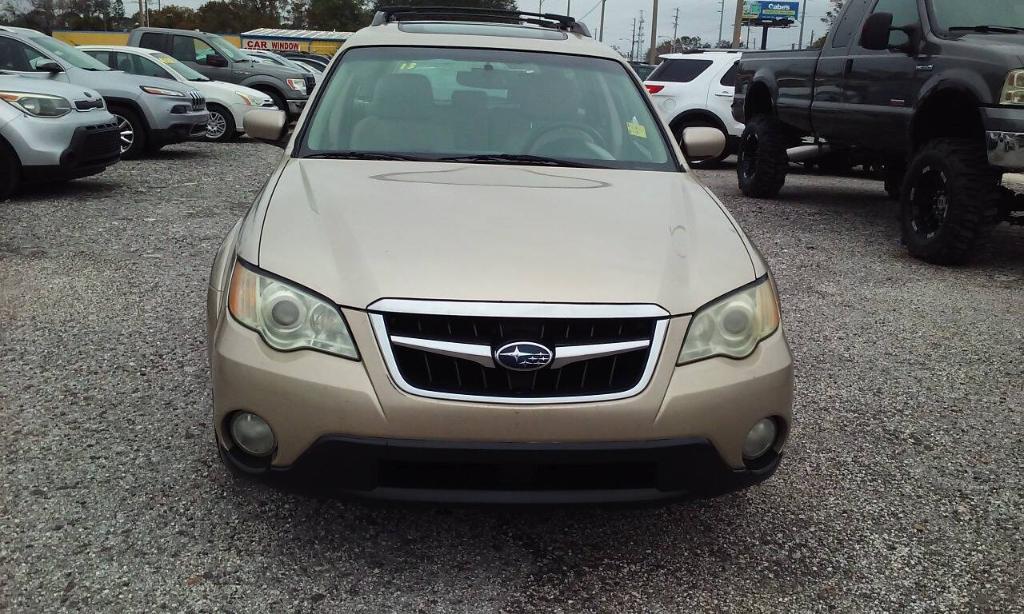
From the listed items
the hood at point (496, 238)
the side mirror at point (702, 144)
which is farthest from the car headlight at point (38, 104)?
the side mirror at point (702, 144)

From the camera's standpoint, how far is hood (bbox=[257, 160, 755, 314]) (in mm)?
2416

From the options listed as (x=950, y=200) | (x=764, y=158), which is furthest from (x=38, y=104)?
(x=950, y=200)

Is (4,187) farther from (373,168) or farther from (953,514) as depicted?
(953,514)

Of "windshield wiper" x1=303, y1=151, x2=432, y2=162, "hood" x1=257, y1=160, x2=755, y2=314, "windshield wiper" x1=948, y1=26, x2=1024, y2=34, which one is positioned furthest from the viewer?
"windshield wiper" x1=948, y1=26, x2=1024, y2=34

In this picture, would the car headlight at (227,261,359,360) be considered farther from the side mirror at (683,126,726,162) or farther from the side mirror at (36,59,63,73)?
the side mirror at (36,59,63,73)

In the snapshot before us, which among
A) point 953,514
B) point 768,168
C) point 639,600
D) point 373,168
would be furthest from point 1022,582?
point 768,168

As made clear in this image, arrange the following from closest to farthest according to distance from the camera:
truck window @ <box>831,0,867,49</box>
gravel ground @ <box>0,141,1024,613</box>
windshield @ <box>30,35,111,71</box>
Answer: gravel ground @ <box>0,141,1024,613</box>
truck window @ <box>831,0,867,49</box>
windshield @ <box>30,35,111,71</box>

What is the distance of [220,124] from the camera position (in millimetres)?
14766

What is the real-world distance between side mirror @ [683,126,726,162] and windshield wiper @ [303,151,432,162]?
1.33 meters

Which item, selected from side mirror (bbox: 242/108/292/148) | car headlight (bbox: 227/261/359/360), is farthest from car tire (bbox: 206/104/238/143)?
car headlight (bbox: 227/261/359/360)

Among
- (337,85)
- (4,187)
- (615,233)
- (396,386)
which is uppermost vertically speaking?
(337,85)

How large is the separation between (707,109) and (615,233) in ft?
33.9

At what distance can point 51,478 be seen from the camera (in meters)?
3.08

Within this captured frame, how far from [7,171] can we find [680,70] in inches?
332
